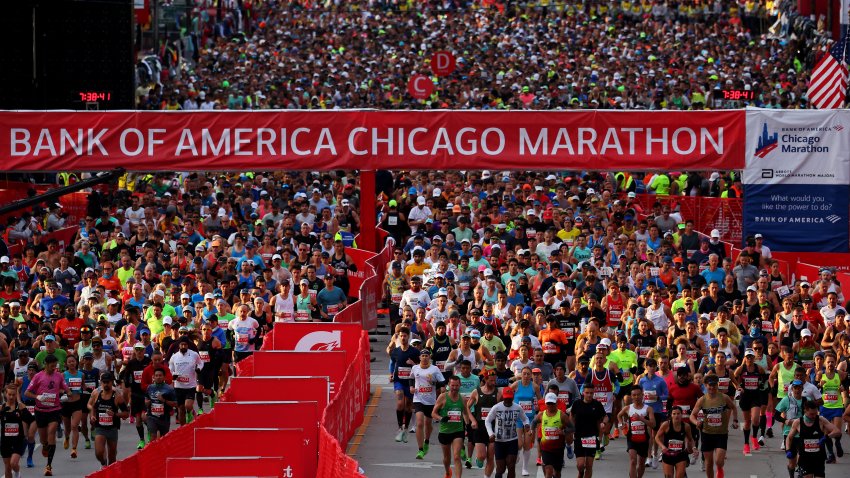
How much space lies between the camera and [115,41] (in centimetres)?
3691

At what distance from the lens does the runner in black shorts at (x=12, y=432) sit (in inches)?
837

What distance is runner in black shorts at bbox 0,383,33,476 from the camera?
2127 cm

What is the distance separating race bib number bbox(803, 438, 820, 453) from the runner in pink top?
32.1 feet

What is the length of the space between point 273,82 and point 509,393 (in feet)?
115

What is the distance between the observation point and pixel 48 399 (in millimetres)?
22125

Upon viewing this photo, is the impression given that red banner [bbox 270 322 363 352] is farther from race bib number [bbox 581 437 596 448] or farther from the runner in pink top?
race bib number [bbox 581 437 596 448]

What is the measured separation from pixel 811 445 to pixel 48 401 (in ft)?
32.8

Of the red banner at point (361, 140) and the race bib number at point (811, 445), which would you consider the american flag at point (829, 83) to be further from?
the race bib number at point (811, 445)

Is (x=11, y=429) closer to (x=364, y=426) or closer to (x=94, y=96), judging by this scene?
(x=364, y=426)

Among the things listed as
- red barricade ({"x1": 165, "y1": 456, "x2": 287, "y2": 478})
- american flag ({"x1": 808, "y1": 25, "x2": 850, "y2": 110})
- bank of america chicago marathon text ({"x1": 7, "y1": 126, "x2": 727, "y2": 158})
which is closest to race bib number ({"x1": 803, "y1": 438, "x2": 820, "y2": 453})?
red barricade ({"x1": 165, "y1": 456, "x2": 287, "y2": 478})

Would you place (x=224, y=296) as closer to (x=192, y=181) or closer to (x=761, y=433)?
(x=761, y=433)

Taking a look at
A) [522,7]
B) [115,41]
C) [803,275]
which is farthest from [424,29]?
[803,275]

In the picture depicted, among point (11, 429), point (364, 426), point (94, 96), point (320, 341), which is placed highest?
point (94, 96)

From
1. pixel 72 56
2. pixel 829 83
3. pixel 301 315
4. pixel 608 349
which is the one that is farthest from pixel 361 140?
pixel 829 83
